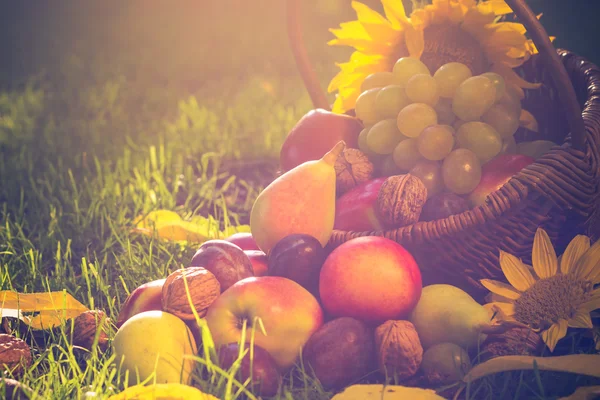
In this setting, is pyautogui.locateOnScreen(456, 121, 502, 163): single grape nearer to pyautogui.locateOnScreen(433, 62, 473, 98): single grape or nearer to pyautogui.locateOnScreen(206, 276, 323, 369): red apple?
pyautogui.locateOnScreen(433, 62, 473, 98): single grape

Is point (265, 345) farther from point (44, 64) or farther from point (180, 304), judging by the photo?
point (44, 64)

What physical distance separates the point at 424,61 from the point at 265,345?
1.10 metres

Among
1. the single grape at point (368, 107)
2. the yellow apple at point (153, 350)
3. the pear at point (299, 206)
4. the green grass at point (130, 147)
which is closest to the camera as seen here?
the yellow apple at point (153, 350)

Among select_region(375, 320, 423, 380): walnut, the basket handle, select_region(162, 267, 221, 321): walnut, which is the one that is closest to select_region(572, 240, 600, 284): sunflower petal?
the basket handle

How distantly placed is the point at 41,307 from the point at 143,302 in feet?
1.13

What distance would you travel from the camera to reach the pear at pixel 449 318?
4.83 ft

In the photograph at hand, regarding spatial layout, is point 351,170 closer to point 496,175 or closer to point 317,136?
point 317,136

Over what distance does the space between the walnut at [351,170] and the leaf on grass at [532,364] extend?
0.72 m

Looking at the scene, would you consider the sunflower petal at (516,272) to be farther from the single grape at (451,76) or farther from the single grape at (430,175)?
→ the single grape at (451,76)

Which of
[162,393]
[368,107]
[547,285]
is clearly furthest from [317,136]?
[162,393]

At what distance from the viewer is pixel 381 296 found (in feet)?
4.83

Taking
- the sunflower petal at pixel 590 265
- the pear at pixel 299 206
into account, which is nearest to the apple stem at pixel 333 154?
A: the pear at pixel 299 206

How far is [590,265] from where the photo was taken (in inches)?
61.2

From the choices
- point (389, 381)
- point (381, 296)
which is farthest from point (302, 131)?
point (389, 381)
